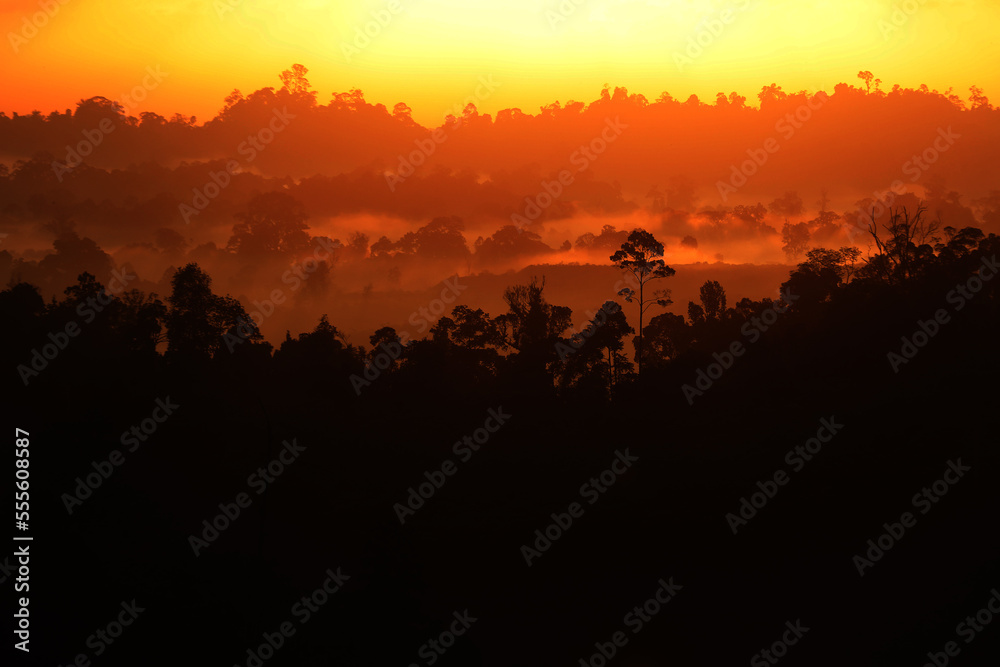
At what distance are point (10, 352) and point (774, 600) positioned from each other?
264ft

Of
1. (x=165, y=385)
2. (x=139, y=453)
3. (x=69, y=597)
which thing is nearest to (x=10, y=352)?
(x=165, y=385)

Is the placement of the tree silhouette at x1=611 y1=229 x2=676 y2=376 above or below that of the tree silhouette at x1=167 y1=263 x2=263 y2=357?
above

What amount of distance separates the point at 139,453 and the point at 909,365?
72.8m

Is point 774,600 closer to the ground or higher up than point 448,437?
higher up

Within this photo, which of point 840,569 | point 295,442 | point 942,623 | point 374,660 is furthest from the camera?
point 295,442

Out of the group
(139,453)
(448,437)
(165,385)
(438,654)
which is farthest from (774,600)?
(165,385)

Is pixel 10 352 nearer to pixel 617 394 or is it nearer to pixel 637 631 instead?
pixel 617 394

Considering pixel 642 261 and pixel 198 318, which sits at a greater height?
pixel 642 261

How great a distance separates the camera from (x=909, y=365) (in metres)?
90.5

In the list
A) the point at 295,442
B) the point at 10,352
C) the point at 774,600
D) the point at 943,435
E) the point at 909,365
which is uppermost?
the point at 909,365

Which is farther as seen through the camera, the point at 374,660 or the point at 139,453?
the point at 139,453

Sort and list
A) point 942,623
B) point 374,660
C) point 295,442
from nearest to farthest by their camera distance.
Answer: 1. point 374,660
2. point 942,623
3. point 295,442

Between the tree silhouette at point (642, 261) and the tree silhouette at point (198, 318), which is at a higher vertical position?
the tree silhouette at point (642, 261)

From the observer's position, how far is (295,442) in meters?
83.1
